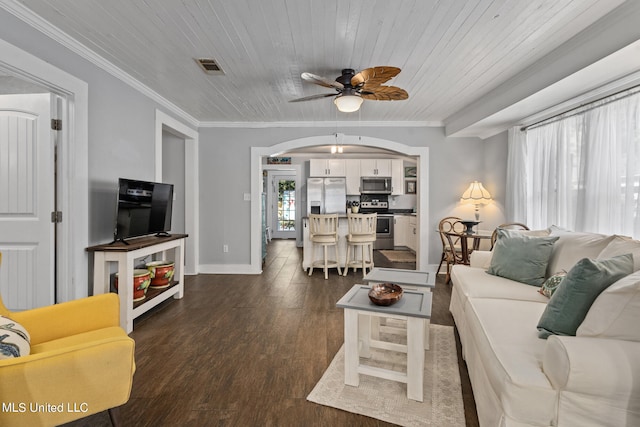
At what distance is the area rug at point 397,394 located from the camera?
1.63 meters

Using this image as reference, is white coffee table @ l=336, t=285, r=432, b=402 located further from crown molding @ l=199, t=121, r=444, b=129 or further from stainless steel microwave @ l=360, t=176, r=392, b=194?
stainless steel microwave @ l=360, t=176, r=392, b=194

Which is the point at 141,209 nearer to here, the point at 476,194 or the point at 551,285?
the point at 551,285

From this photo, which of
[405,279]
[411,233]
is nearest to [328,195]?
[411,233]

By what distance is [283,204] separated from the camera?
9148mm

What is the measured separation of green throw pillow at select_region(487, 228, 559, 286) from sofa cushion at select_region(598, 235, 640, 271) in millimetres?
462

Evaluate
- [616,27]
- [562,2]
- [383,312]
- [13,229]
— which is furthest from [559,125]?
[13,229]

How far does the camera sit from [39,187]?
249cm

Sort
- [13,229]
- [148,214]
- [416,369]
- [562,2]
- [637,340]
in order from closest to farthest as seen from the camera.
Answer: [637,340] → [416,369] → [562,2] → [13,229] → [148,214]

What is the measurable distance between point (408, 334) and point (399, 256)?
16.2 feet

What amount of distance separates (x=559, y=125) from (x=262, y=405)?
3881 mm

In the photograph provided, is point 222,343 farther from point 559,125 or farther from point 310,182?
point 310,182

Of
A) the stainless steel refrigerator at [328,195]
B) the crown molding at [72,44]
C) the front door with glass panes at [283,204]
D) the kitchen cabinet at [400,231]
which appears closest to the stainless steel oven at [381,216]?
the kitchen cabinet at [400,231]

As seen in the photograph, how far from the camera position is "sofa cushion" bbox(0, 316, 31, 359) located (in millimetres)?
1177

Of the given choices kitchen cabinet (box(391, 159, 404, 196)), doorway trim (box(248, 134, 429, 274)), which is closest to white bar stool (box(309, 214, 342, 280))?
doorway trim (box(248, 134, 429, 274))
